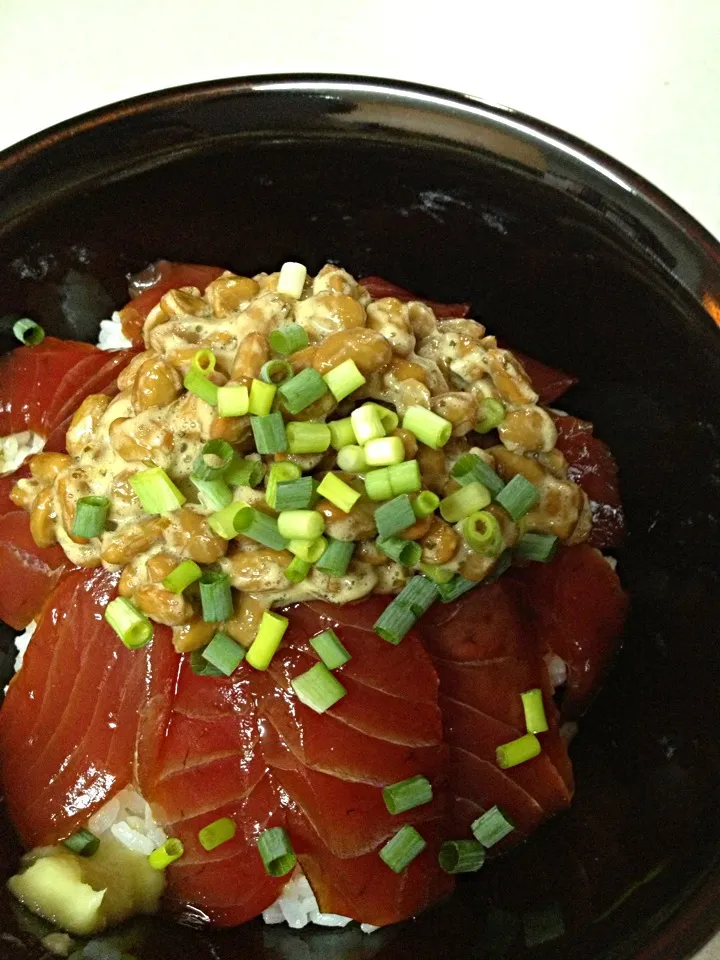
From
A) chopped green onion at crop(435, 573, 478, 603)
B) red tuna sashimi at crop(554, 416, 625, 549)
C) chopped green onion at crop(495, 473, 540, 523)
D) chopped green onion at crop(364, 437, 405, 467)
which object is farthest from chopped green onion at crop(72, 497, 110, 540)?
red tuna sashimi at crop(554, 416, 625, 549)

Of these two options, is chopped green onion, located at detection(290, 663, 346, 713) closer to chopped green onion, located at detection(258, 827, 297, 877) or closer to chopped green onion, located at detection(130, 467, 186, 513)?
chopped green onion, located at detection(258, 827, 297, 877)

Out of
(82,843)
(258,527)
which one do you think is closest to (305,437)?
(258,527)

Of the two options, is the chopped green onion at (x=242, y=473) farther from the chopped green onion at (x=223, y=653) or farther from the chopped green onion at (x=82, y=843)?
the chopped green onion at (x=82, y=843)

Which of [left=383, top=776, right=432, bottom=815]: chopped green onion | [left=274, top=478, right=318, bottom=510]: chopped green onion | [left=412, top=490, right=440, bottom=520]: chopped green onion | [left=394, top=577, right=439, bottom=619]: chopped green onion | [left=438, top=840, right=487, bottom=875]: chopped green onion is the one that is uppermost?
[left=274, top=478, right=318, bottom=510]: chopped green onion

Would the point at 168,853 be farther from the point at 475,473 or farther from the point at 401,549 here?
the point at 475,473

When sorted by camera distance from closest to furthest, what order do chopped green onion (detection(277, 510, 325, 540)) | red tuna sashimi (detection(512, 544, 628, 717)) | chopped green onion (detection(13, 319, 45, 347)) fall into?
chopped green onion (detection(277, 510, 325, 540)) < red tuna sashimi (detection(512, 544, 628, 717)) < chopped green onion (detection(13, 319, 45, 347))

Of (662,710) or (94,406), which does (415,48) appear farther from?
(662,710)
